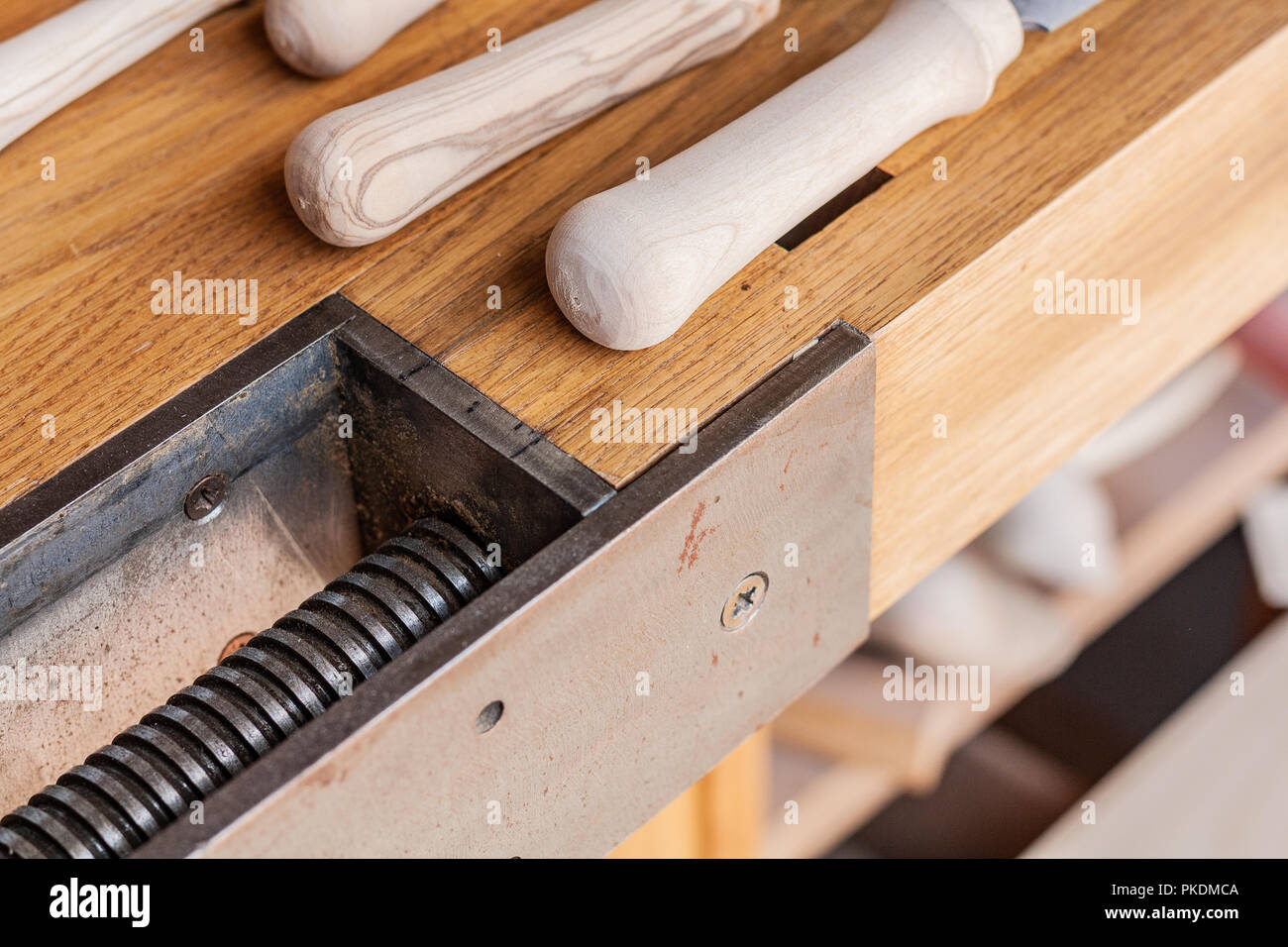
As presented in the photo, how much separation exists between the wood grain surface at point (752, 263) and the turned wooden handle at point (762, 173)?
2 cm

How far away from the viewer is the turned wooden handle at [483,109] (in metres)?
0.63

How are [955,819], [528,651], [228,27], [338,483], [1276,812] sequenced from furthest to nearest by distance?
[955,819] → [1276,812] → [228,27] → [338,483] → [528,651]

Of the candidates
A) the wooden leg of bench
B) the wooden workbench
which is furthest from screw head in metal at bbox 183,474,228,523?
the wooden leg of bench

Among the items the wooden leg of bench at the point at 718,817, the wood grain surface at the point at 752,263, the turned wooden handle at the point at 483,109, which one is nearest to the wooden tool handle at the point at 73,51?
the wood grain surface at the point at 752,263

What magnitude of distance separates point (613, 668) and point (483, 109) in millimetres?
245

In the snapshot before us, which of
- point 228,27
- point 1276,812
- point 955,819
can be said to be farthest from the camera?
point 955,819

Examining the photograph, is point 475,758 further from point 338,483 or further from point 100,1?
point 100,1

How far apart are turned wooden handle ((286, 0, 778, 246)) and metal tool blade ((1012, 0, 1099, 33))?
0.38 ft

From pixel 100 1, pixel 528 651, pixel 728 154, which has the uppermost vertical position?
pixel 100 1

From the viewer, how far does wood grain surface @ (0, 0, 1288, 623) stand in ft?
2.02

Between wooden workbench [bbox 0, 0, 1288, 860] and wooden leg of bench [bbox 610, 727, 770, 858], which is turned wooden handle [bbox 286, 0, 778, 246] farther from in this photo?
wooden leg of bench [bbox 610, 727, 770, 858]
